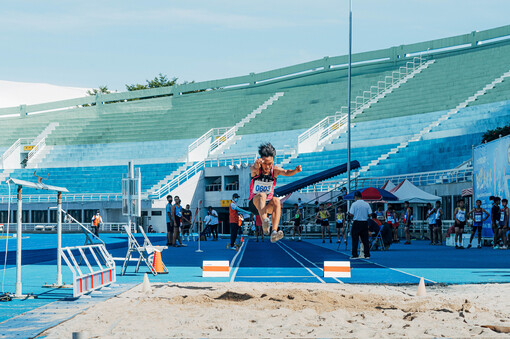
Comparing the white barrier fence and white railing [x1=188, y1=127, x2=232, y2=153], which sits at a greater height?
white railing [x1=188, y1=127, x2=232, y2=153]

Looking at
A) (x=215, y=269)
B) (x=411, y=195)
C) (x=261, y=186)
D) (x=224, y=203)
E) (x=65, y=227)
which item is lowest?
(x=215, y=269)

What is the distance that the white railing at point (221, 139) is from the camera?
198ft

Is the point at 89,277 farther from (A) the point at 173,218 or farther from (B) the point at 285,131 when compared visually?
(B) the point at 285,131

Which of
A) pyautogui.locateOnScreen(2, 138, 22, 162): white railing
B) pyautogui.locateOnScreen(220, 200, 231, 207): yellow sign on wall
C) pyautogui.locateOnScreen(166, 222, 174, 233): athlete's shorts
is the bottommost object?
pyautogui.locateOnScreen(166, 222, 174, 233): athlete's shorts

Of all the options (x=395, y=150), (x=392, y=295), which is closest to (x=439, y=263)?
(x=392, y=295)

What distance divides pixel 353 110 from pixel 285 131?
563 cm

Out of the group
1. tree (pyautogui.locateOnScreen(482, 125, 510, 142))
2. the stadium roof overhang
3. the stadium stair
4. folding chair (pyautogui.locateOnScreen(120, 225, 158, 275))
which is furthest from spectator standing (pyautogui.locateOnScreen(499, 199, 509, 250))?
the stadium stair

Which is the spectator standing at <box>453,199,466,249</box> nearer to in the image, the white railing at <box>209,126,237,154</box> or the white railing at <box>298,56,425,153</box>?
the white railing at <box>298,56,425,153</box>

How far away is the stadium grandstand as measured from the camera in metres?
47.2

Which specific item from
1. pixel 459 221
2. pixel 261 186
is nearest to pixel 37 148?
pixel 459 221

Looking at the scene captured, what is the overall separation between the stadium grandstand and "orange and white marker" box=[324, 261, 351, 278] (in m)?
22.7

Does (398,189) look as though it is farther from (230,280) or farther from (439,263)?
(230,280)

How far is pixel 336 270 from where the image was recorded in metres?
15.1

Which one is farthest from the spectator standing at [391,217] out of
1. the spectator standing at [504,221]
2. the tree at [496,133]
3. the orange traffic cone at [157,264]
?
the orange traffic cone at [157,264]
